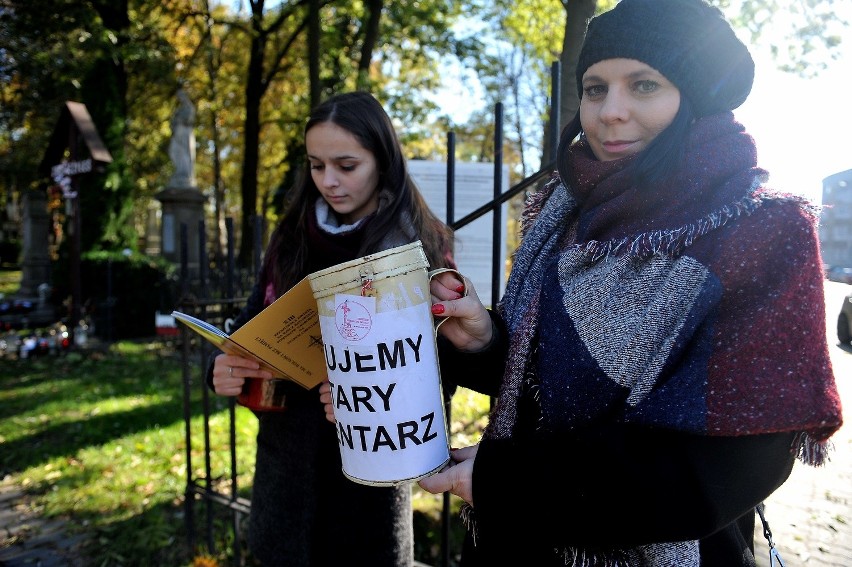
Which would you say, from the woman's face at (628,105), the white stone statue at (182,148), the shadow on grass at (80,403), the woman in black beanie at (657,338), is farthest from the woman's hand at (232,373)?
the white stone statue at (182,148)

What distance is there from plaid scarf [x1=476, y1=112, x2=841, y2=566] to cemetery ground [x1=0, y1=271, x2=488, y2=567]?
2.18 m

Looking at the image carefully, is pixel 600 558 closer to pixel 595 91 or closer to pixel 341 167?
pixel 595 91

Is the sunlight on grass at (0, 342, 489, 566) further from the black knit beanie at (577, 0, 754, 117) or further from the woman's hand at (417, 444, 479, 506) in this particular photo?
the black knit beanie at (577, 0, 754, 117)

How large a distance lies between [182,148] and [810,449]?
12.9 metres

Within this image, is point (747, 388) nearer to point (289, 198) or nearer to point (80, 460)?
point (289, 198)

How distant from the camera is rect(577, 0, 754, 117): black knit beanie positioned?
1013 millimetres

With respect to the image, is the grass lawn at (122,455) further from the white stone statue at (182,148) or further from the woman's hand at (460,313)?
the white stone statue at (182,148)

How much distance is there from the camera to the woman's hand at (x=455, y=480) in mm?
1041

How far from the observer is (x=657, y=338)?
0.95 meters

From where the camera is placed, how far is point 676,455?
2.91 feet

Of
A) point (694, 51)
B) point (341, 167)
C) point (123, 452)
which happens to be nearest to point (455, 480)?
point (694, 51)

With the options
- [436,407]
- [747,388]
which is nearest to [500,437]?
[436,407]

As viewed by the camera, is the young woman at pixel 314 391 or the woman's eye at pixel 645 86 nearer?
the woman's eye at pixel 645 86

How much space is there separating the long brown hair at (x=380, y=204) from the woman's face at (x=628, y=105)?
67 centimetres
